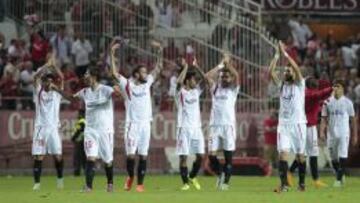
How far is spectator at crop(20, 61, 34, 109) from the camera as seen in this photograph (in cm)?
3909

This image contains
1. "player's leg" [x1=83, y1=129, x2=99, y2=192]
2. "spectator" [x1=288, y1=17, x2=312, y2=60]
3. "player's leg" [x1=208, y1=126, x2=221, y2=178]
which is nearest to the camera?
"player's leg" [x1=83, y1=129, x2=99, y2=192]

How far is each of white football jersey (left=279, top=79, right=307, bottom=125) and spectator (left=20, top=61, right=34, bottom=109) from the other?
1385 cm

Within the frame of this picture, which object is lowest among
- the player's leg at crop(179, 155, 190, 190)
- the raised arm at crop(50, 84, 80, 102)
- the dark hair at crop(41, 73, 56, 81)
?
the player's leg at crop(179, 155, 190, 190)

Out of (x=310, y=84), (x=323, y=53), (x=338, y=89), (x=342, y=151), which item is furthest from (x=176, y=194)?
(x=323, y=53)

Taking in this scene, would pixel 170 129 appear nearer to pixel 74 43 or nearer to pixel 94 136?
pixel 74 43

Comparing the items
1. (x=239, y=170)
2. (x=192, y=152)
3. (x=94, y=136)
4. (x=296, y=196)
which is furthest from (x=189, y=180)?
(x=239, y=170)

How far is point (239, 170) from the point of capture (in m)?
38.0

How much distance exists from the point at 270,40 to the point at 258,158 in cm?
457

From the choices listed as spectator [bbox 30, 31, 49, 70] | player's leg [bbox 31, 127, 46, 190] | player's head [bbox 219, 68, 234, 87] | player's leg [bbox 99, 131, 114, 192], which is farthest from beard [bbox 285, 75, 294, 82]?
spectator [bbox 30, 31, 49, 70]

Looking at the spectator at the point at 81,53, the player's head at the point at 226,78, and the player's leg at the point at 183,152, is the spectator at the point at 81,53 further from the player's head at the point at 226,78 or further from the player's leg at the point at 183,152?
the player's head at the point at 226,78

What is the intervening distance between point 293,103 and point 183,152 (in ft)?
11.9

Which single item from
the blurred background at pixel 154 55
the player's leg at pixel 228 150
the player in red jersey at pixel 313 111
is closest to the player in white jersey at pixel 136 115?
the player's leg at pixel 228 150

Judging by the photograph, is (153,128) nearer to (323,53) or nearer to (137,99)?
(323,53)

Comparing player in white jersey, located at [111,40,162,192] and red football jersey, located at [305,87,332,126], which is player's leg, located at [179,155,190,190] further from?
red football jersey, located at [305,87,332,126]
